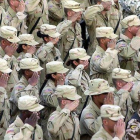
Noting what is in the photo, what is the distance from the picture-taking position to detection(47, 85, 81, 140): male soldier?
11.2m

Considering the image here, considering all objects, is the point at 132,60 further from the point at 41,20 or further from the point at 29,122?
the point at 29,122

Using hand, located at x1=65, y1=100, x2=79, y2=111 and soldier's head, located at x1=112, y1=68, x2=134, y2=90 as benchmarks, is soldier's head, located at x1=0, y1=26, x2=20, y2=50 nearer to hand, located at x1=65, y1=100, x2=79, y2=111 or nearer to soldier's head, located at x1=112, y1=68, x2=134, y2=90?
soldier's head, located at x1=112, y1=68, x2=134, y2=90

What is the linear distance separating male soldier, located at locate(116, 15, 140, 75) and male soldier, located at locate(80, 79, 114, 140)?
2.07 m

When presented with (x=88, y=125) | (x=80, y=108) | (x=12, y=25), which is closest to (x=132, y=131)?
(x=88, y=125)

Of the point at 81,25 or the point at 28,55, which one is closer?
the point at 28,55

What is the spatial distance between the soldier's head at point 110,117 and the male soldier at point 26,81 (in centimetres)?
174

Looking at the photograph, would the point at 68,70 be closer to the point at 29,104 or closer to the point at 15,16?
the point at 15,16

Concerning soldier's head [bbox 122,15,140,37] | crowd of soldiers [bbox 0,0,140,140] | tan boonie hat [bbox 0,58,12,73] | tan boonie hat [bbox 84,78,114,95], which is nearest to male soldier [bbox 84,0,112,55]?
crowd of soldiers [bbox 0,0,140,140]

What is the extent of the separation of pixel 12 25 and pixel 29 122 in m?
3.84

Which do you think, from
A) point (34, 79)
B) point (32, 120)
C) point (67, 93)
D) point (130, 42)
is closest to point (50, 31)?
point (130, 42)

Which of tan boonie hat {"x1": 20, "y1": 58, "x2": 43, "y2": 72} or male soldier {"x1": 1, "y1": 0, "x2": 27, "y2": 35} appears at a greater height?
tan boonie hat {"x1": 20, "y1": 58, "x2": 43, "y2": 72}

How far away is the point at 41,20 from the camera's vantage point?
48.7 feet

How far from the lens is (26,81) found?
12.5 metres

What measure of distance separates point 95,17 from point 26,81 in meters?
2.77
